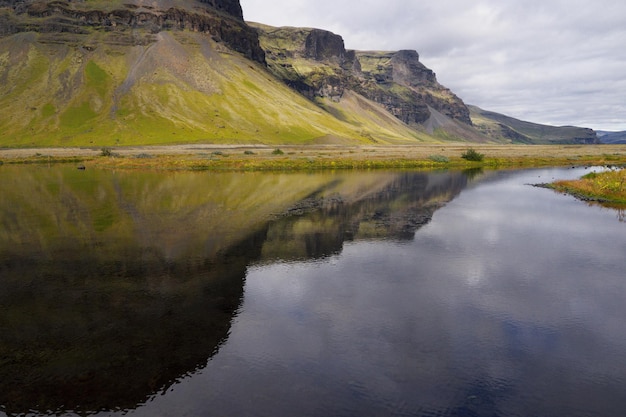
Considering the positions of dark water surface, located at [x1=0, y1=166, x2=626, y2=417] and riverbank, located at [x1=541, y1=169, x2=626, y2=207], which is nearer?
dark water surface, located at [x1=0, y1=166, x2=626, y2=417]

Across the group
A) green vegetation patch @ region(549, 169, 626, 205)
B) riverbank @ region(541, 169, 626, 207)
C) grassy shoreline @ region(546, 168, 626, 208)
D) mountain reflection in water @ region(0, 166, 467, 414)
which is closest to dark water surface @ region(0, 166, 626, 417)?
mountain reflection in water @ region(0, 166, 467, 414)

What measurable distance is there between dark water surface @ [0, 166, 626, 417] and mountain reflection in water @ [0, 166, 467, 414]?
0.10m

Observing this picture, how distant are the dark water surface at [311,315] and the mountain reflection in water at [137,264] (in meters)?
0.10

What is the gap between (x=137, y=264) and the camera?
24.0 metres

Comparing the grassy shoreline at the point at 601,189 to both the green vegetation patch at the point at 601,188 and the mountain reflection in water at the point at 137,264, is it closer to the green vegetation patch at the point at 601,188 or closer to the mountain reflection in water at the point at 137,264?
the green vegetation patch at the point at 601,188

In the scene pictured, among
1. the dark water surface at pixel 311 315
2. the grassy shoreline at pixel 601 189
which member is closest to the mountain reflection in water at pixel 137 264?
the dark water surface at pixel 311 315

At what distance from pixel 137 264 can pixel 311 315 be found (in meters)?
12.3

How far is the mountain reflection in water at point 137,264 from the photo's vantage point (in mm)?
13047

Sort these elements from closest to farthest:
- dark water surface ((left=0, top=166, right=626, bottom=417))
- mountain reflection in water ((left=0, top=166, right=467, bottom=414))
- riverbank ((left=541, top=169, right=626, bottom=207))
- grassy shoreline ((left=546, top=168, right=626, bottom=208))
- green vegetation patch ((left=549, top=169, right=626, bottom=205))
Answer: dark water surface ((left=0, top=166, right=626, bottom=417)) → mountain reflection in water ((left=0, top=166, right=467, bottom=414)) → grassy shoreline ((left=546, top=168, right=626, bottom=208)) → riverbank ((left=541, top=169, right=626, bottom=207)) → green vegetation patch ((left=549, top=169, right=626, bottom=205))

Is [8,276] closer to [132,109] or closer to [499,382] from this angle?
[499,382]

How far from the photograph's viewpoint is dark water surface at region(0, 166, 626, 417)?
11961 mm

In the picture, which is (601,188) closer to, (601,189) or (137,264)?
(601,189)

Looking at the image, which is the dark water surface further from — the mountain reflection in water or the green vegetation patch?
the green vegetation patch

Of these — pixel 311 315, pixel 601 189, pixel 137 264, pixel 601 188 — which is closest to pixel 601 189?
pixel 601 189
